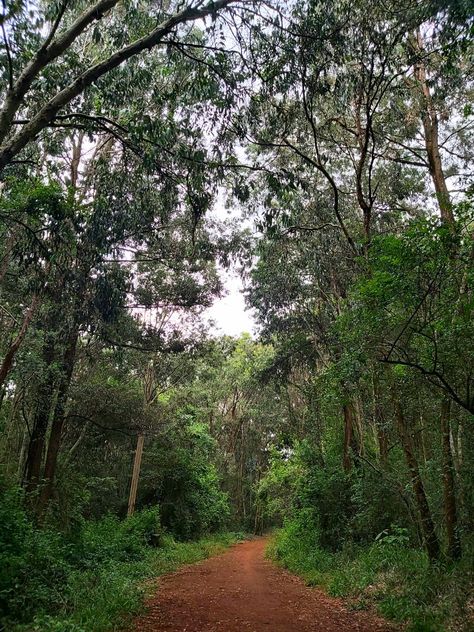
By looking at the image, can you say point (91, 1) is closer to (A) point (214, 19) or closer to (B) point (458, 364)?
(A) point (214, 19)

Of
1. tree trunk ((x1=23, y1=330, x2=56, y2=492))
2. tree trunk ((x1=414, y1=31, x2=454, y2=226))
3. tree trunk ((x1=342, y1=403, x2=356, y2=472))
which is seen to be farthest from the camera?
tree trunk ((x1=342, y1=403, x2=356, y2=472))

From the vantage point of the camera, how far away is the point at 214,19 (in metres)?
5.80

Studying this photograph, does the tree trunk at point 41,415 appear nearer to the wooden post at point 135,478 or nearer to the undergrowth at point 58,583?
the undergrowth at point 58,583

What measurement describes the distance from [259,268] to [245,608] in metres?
9.57

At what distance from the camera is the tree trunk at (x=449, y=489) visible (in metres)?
7.46

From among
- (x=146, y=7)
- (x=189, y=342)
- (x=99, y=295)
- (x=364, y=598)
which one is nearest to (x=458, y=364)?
(x=364, y=598)

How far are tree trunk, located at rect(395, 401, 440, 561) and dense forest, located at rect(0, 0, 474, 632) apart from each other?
0.14ft

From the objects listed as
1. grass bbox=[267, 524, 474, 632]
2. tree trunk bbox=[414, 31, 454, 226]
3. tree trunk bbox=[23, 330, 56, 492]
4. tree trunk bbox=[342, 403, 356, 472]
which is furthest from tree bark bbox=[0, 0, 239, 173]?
tree trunk bbox=[342, 403, 356, 472]

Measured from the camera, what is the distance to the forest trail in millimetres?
6277

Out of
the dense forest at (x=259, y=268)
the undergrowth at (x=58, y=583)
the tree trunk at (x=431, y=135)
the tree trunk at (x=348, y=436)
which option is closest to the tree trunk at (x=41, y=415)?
the dense forest at (x=259, y=268)

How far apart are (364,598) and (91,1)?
1026 cm

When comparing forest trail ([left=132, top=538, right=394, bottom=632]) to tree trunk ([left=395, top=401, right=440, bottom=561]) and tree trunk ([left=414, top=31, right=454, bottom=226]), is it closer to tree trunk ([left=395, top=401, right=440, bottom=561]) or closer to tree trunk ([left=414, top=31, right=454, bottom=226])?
tree trunk ([left=395, top=401, right=440, bottom=561])

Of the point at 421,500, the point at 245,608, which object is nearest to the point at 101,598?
the point at 245,608

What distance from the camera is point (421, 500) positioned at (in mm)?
8266
